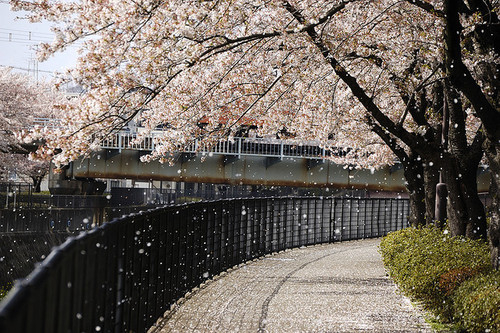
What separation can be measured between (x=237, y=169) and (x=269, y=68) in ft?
67.3

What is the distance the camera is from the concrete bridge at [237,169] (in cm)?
3631

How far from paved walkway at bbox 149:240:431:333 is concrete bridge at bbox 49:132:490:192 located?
20010 millimetres

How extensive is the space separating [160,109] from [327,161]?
21442 mm

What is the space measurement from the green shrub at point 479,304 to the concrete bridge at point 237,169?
1099 inches

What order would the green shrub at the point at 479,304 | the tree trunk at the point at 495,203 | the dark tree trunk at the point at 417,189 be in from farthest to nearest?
the dark tree trunk at the point at 417,189, the tree trunk at the point at 495,203, the green shrub at the point at 479,304

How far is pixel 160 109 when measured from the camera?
1758cm

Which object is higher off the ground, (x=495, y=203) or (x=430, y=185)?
(x=430, y=185)

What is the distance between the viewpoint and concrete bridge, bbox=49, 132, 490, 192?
36.3 metres

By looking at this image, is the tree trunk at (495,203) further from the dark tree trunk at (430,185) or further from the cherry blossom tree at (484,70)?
→ the dark tree trunk at (430,185)

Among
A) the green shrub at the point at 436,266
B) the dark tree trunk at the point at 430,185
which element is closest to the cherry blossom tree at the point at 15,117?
the dark tree trunk at the point at 430,185

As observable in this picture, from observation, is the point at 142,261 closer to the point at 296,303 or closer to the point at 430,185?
the point at 296,303

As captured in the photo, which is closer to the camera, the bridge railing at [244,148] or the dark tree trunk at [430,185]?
the dark tree trunk at [430,185]

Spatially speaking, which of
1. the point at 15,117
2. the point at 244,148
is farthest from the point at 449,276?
the point at 15,117

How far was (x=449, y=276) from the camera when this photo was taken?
925cm
